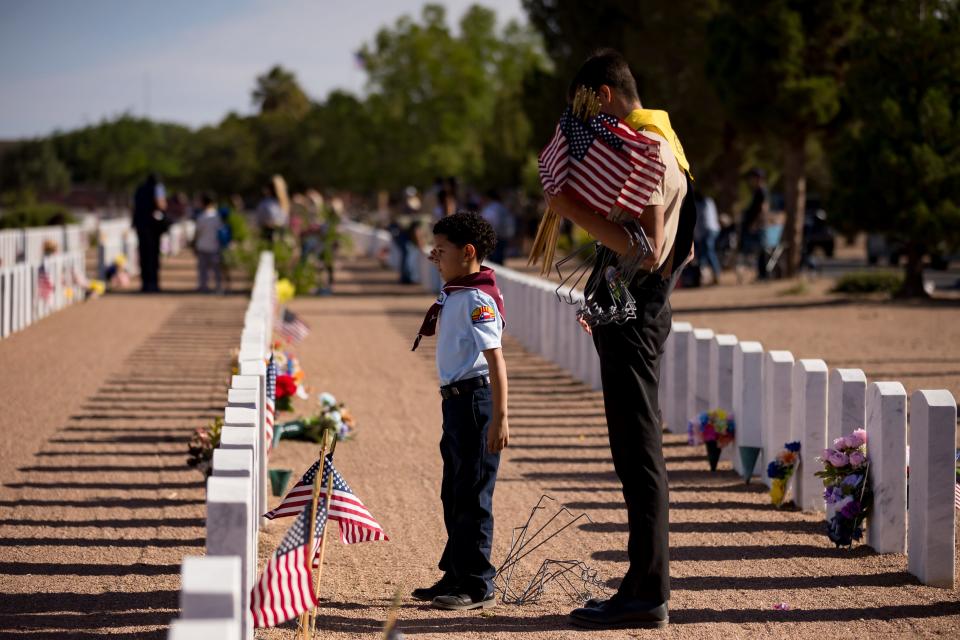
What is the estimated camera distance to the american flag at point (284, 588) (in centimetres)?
421

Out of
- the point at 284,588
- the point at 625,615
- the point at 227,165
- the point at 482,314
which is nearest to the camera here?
the point at 284,588

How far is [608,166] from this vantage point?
15.0ft

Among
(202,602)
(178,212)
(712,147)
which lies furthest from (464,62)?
(202,602)

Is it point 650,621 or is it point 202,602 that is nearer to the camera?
point 202,602

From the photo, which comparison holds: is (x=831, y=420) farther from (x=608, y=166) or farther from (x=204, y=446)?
(x=204, y=446)

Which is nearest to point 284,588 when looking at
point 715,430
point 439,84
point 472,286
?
point 472,286

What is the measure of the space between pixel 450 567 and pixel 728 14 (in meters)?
20.4

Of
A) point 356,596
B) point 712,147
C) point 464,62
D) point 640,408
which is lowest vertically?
point 356,596

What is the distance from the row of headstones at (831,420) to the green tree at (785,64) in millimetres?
14167

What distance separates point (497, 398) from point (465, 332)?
1.05ft

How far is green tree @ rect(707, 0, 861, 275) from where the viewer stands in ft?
74.1

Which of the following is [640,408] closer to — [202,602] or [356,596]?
[356,596]

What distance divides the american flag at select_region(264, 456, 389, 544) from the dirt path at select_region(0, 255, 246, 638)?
70 centimetres

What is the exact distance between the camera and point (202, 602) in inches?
134
